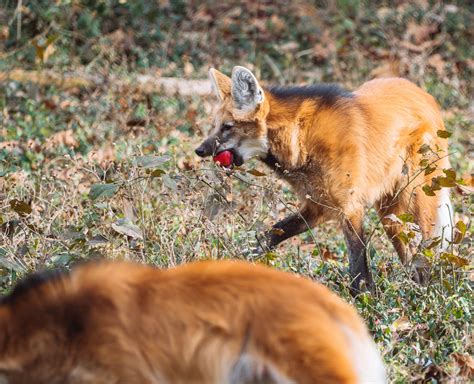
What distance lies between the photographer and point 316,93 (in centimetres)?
529

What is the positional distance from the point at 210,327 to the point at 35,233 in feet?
7.28

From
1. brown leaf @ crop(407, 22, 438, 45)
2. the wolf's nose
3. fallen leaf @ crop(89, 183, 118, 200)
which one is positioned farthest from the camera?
brown leaf @ crop(407, 22, 438, 45)

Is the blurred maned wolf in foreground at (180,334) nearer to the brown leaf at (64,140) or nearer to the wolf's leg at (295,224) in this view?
the wolf's leg at (295,224)

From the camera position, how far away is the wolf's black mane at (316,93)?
5.23 meters

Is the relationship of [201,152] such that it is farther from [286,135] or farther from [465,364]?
[465,364]

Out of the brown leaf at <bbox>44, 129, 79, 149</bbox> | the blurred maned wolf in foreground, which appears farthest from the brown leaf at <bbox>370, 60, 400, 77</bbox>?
the blurred maned wolf in foreground

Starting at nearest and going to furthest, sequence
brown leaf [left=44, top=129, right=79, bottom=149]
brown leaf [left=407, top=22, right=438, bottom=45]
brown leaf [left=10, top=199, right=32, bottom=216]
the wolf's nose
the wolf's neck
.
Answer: brown leaf [left=10, top=199, right=32, bottom=216], the wolf's neck, the wolf's nose, brown leaf [left=44, top=129, right=79, bottom=149], brown leaf [left=407, top=22, right=438, bottom=45]

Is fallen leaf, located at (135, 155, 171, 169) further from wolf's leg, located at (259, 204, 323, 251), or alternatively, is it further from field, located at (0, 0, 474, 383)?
wolf's leg, located at (259, 204, 323, 251)

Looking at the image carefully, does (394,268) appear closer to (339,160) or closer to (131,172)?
(339,160)

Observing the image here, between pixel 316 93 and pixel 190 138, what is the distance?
172cm

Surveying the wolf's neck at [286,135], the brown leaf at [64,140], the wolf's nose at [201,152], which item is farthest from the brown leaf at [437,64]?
the wolf's nose at [201,152]

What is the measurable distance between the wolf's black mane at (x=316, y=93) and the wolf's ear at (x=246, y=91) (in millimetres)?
158

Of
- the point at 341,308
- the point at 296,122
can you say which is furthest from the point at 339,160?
the point at 341,308

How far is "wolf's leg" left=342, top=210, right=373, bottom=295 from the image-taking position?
4464mm
